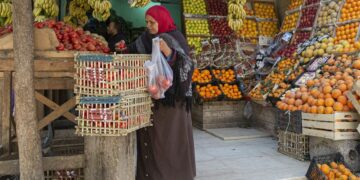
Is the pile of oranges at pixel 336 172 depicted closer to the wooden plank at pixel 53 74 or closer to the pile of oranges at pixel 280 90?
the pile of oranges at pixel 280 90

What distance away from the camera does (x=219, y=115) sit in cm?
648

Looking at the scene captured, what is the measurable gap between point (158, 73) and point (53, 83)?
843 millimetres

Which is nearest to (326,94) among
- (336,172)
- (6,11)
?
(336,172)

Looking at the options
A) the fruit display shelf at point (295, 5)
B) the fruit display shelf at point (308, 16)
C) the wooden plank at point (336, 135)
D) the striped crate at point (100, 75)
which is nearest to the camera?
the striped crate at point (100, 75)

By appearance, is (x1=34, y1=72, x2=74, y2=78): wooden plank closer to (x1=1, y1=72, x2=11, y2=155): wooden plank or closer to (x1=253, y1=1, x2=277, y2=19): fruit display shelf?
(x1=1, y1=72, x2=11, y2=155): wooden plank

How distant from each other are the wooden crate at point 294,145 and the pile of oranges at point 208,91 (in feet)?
5.70

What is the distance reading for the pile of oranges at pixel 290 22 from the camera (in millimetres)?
7480

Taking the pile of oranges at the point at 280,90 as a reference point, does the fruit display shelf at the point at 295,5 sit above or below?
above

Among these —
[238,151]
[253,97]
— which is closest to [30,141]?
[238,151]

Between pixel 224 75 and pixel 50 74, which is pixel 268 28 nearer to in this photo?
pixel 224 75

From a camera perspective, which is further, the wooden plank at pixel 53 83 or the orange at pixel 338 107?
the orange at pixel 338 107

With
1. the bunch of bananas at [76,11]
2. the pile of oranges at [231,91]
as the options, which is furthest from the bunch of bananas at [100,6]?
the pile of oranges at [231,91]

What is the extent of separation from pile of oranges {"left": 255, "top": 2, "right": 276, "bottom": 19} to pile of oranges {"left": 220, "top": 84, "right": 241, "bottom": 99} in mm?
2537

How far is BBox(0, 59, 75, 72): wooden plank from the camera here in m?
2.45
